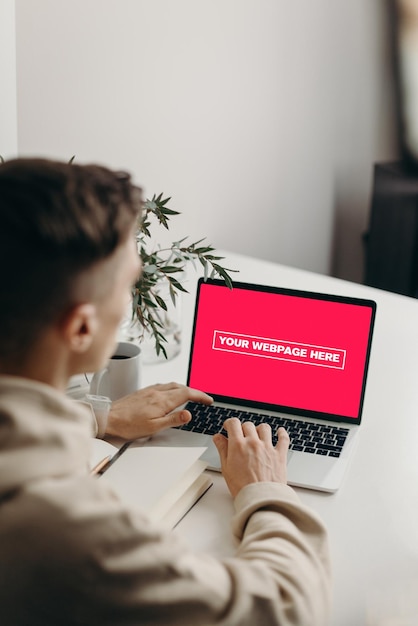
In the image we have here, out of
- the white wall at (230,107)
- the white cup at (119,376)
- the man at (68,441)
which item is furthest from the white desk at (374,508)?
the white wall at (230,107)

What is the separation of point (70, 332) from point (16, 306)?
2.2 inches

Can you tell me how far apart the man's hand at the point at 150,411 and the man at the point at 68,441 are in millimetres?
546

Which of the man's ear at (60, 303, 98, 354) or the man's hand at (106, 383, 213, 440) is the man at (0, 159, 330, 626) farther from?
the man's hand at (106, 383, 213, 440)

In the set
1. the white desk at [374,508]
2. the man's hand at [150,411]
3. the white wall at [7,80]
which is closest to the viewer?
the white desk at [374,508]

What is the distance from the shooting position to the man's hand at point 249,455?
3.89 ft

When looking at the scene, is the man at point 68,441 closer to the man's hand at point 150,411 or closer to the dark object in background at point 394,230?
the man's hand at point 150,411

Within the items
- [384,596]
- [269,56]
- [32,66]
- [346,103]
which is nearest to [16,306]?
[384,596]

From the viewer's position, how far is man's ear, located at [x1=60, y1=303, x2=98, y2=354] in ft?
2.52

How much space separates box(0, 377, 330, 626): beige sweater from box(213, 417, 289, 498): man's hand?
13.8 inches

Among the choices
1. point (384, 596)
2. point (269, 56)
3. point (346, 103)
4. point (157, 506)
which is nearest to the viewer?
point (384, 596)

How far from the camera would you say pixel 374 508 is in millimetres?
1241

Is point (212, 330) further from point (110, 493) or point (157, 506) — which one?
point (110, 493)

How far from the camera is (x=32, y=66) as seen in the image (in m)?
1.87

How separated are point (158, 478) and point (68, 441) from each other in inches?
18.9
